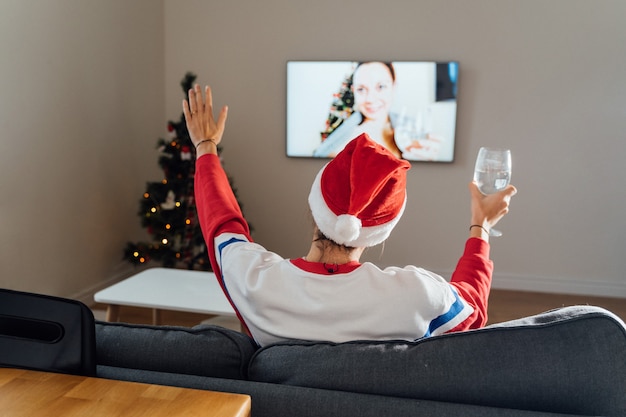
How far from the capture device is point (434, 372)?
1007mm

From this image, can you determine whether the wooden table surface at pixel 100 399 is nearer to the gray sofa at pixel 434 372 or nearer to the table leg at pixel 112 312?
the gray sofa at pixel 434 372

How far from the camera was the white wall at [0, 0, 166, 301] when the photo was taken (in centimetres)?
338

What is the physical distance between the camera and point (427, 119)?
4.58m

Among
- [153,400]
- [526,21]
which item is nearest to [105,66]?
[526,21]

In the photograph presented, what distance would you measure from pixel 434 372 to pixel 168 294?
6.49 ft

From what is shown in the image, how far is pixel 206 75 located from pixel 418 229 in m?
2.24

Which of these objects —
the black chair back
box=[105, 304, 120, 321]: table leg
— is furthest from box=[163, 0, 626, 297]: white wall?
the black chair back

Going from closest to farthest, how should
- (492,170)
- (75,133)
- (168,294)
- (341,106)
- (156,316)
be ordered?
(492,170)
(168,294)
(156,316)
(75,133)
(341,106)

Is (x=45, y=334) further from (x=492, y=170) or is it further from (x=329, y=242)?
(x=492, y=170)

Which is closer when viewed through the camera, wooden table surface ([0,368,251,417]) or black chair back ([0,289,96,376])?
wooden table surface ([0,368,251,417])

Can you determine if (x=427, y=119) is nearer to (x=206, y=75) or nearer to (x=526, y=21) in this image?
(x=526, y=21)

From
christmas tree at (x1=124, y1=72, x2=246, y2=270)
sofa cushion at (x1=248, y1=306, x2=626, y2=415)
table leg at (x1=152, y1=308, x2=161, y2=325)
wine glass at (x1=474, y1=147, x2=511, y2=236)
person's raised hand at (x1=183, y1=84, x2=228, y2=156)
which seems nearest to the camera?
sofa cushion at (x1=248, y1=306, x2=626, y2=415)

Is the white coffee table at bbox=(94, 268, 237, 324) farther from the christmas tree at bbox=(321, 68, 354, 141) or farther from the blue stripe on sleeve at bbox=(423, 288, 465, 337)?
the christmas tree at bbox=(321, 68, 354, 141)

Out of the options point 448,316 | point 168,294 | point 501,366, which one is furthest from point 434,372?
point 168,294
